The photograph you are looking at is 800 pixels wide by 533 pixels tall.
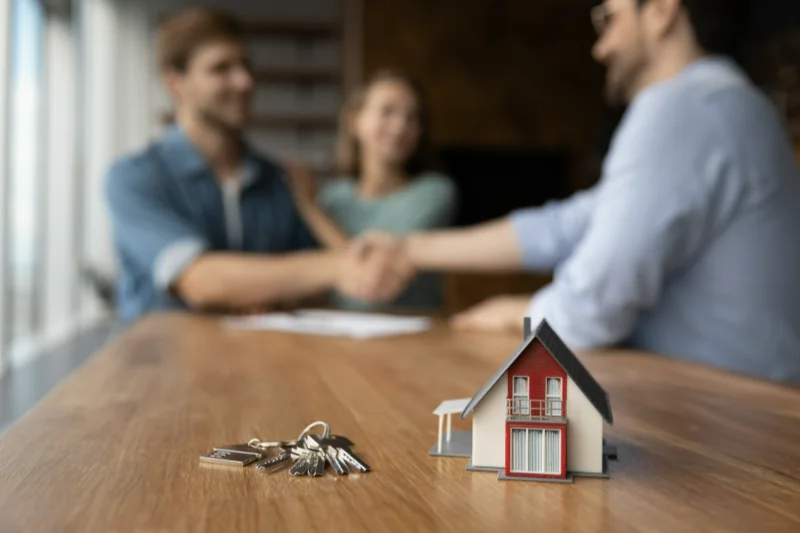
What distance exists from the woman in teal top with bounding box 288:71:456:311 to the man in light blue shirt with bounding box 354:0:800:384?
1.38 m

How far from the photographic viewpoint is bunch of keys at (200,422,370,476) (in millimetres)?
555

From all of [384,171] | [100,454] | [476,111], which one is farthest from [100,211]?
[100,454]

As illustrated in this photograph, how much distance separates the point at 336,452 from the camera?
0.59m

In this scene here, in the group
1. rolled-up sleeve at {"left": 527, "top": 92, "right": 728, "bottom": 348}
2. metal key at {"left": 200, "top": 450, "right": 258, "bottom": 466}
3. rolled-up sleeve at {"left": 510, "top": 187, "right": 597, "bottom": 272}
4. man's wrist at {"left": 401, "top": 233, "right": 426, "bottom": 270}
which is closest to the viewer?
metal key at {"left": 200, "top": 450, "right": 258, "bottom": 466}

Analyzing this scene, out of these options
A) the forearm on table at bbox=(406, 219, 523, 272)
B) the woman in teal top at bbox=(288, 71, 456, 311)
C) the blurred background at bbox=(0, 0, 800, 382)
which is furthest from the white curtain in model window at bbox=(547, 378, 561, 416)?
the blurred background at bbox=(0, 0, 800, 382)

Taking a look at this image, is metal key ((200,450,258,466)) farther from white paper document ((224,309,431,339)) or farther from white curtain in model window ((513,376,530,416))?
white paper document ((224,309,431,339))

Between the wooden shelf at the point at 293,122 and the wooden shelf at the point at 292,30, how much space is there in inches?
21.4

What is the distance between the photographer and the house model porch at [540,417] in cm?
54

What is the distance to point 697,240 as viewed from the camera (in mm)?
1181

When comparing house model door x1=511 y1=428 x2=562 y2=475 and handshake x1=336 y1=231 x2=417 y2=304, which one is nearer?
house model door x1=511 y1=428 x2=562 y2=475

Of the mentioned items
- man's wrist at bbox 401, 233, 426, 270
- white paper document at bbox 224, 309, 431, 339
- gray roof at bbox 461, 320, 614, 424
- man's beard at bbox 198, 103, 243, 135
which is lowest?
white paper document at bbox 224, 309, 431, 339

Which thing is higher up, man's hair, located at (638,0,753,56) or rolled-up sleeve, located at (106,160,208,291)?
man's hair, located at (638,0,753,56)

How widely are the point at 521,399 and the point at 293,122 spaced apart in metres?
4.99

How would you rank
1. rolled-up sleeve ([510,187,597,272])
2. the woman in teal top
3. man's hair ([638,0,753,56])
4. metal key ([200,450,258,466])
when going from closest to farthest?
metal key ([200,450,258,466]) < man's hair ([638,0,753,56]) < rolled-up sleeve ([510,187,597,272]) < the woman in teal top
